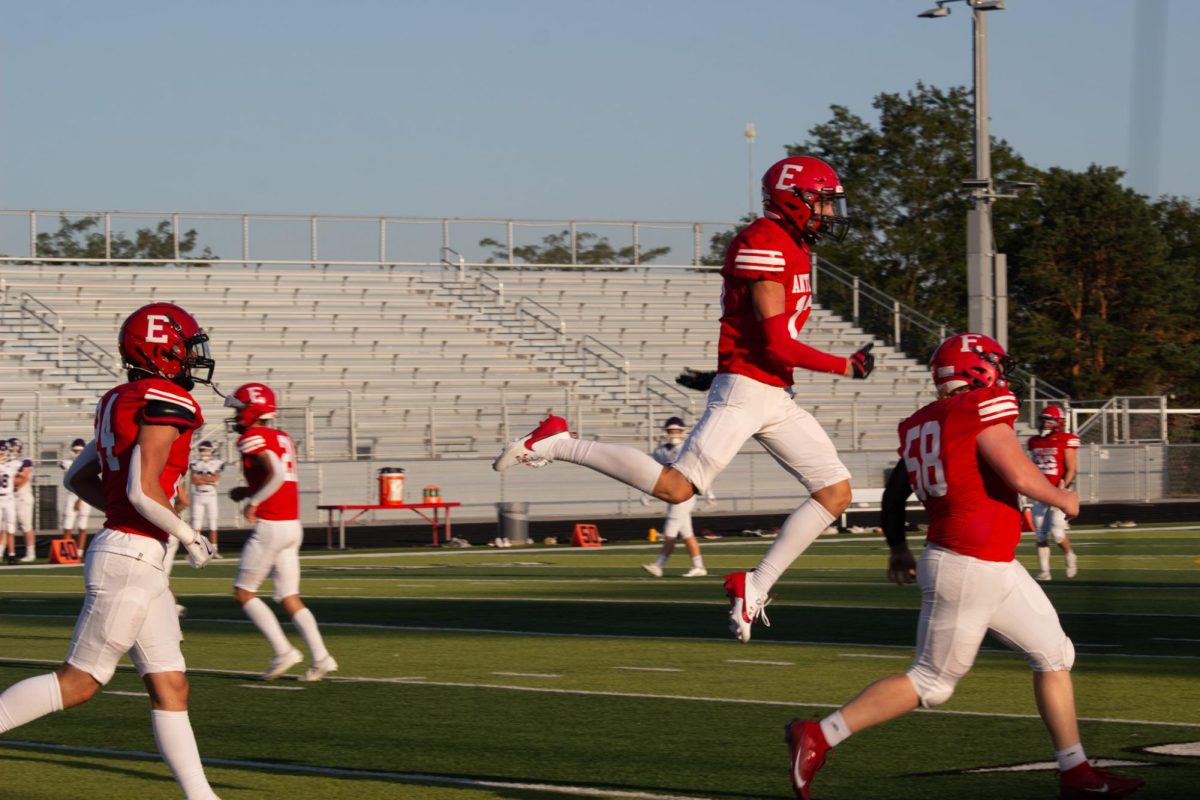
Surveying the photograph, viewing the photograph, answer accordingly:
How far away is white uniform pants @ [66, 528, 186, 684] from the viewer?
6.21 meters

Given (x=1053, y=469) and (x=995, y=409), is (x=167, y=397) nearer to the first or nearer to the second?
(x=995, y=409)

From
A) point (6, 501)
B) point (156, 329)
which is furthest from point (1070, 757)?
point (6, 501)

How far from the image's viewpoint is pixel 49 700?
6.30 m

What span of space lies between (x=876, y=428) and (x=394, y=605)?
22.3 meters

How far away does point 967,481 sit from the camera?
657cm

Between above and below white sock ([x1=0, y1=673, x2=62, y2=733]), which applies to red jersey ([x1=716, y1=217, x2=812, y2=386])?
above

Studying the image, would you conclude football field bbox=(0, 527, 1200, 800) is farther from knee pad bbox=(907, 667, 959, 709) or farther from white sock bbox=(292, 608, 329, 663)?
knee pad bbox=(907, 667, 959, 709)

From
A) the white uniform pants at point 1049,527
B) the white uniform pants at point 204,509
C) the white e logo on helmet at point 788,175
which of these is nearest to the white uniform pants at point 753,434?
the white e logo on helmet at point 788,175

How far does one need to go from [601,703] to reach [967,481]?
144 inches

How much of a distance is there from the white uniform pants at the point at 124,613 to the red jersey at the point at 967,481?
Result: 9.11 ft

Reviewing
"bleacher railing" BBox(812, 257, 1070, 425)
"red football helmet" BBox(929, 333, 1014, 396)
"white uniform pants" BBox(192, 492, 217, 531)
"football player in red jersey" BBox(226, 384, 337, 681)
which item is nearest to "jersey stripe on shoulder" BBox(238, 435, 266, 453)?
"football player in red jersey" BBox(226, 384, 337, 681)

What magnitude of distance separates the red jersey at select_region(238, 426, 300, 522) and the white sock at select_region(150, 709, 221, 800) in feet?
17.8

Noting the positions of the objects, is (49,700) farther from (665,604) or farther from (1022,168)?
(1022,168)

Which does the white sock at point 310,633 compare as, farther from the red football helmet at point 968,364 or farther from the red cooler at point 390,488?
the red cooler at point 390,488
